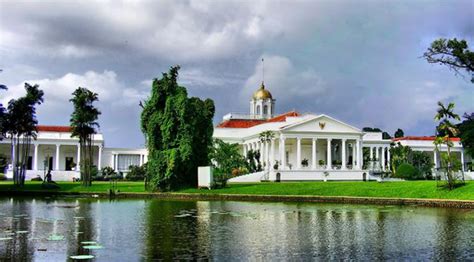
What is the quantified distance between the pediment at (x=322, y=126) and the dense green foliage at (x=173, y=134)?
72.0 ft

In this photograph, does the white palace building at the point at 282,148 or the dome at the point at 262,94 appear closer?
the white palace building at the point at 282,148

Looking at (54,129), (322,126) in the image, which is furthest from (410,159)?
(54,129)

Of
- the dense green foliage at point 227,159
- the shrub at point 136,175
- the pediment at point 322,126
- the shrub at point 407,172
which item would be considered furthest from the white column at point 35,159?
the shrub at point 407,172

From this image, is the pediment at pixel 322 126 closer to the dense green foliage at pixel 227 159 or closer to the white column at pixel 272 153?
the white column at pixel 272 153

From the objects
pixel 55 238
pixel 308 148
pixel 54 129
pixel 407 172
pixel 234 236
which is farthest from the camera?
pixel 54 129

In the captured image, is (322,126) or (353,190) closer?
(353,190)

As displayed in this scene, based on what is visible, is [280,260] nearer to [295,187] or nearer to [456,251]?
[456,251]

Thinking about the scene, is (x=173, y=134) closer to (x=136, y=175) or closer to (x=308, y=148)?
(x=136, y=175)

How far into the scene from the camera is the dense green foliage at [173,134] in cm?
4622

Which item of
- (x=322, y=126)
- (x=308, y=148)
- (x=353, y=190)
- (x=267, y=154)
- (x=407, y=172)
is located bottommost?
(x=353, y=190)

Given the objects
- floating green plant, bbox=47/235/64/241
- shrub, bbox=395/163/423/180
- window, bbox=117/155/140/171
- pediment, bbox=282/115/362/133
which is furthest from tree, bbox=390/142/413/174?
floating green plant, bbox=47/235/64/241

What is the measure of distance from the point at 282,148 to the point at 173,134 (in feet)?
79.6

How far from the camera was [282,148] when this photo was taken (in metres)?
69.3

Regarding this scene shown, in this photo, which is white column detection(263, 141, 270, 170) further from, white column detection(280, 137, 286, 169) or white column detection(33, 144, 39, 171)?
white column detection(33, 144, 39, 171)
